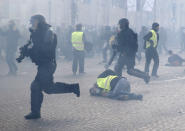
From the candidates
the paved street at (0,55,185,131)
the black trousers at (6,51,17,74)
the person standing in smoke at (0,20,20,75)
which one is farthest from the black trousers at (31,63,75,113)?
the black trousers at (6,51,17,74)

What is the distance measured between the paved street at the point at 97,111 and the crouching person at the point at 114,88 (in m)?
0.18

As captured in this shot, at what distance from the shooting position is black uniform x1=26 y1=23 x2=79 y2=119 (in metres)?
6.39

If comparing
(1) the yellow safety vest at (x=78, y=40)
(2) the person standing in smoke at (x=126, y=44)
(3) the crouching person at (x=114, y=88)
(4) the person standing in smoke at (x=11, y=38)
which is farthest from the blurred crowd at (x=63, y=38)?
(3) the crouching person at (x=114, y=88)

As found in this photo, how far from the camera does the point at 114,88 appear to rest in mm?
8461

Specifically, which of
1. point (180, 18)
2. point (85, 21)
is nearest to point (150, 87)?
point (85, 21)

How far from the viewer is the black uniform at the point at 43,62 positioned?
6395 millimetres

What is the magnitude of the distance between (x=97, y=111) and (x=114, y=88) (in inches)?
54.0

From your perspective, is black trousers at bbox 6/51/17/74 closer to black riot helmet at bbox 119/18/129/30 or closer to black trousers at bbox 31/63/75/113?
black riot helmet at bbox 119/18/129/30

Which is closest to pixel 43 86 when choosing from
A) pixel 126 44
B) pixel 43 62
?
pixel 43 62

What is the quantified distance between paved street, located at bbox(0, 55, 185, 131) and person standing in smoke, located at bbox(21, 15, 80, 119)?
0.44 metres

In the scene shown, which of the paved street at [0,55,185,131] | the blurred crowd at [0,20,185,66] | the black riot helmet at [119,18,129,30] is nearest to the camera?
the paved street at [0,55,185,131]

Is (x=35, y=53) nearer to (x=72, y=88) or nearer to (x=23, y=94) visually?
(x=72, y=88)

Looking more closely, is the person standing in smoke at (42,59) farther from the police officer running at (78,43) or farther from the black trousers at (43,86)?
the police officer running at (78,43)

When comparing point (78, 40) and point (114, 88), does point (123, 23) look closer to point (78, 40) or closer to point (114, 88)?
point (114, 88)
